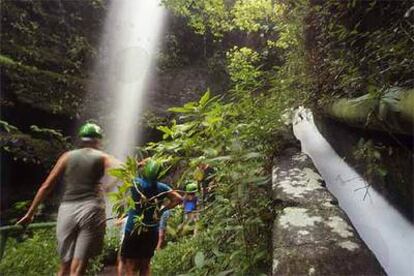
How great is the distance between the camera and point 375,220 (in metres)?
2.38

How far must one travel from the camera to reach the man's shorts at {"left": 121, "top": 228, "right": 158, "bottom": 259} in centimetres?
411

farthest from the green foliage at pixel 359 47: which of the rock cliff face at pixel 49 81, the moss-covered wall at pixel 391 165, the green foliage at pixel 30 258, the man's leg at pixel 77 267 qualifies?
the rock cliff face at pixel 49 81

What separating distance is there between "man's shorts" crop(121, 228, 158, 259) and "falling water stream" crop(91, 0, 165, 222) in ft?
27.8

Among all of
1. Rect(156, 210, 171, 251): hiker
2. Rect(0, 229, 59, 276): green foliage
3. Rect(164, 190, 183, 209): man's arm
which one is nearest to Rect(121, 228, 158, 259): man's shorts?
Rect(156, 210, 171, 251): hiker

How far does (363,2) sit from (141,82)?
39.3ft

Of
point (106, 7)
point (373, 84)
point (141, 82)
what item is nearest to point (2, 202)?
point (141, 82)

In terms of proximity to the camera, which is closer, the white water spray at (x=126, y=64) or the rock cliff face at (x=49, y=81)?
the rock cliff face at (x=49, y=81)

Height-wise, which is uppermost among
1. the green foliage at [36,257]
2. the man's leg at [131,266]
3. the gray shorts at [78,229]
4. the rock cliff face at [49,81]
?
the rock cliff face at [49,81]

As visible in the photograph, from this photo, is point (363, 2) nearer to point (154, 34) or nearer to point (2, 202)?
point (2, 202)

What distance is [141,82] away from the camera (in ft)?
46.2

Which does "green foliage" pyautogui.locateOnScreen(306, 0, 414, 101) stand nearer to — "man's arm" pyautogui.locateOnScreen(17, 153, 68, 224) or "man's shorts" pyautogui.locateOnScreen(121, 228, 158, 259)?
"man's shorts" pyautogui.locateOnScreen(121, 228, 158, 259)

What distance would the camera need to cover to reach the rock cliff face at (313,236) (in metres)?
1.69

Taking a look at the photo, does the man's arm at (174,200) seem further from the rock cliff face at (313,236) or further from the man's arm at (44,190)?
the man's arm at (44,190)

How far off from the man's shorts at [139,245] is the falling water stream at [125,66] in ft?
27.8
